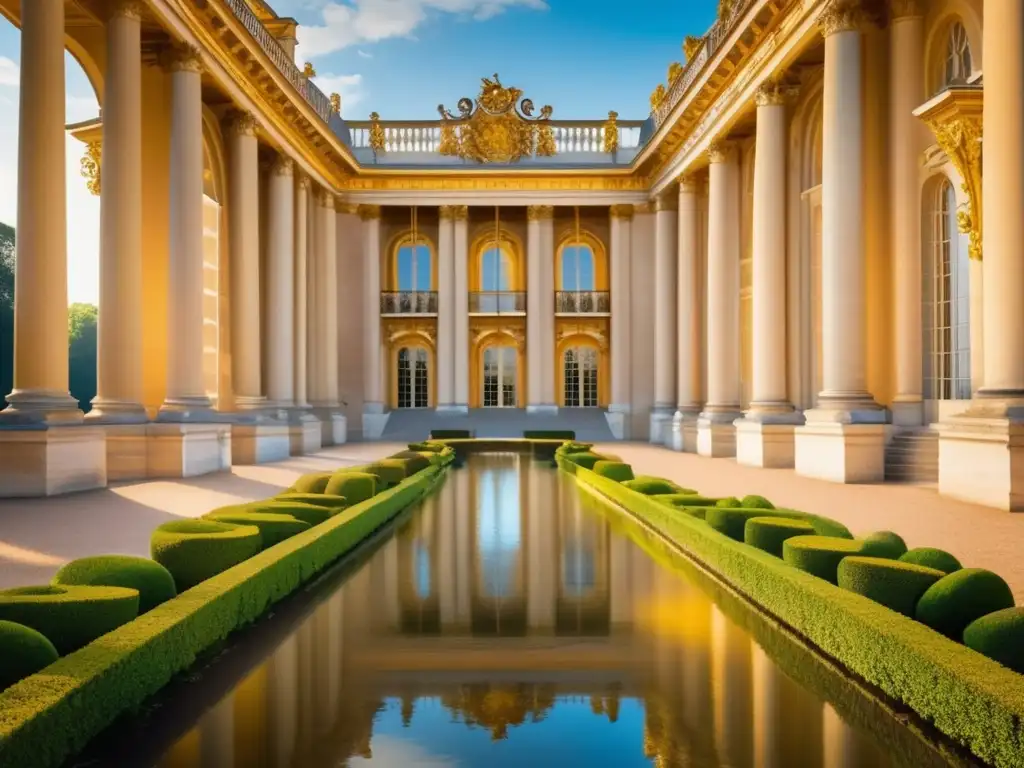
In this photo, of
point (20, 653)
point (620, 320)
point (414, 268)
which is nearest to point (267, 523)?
point (20, 653)

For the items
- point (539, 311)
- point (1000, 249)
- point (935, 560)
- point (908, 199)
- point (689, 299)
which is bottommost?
point (935, 560)

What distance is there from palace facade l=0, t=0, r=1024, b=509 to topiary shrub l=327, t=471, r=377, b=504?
4.75 metres

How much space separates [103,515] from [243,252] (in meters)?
13.0

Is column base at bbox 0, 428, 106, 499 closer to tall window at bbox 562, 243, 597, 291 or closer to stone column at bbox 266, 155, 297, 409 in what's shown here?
stone column at bbox 266, 155, 297, 409

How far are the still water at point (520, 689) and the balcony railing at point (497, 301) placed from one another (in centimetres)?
3016

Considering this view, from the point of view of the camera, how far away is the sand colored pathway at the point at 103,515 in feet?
27.4

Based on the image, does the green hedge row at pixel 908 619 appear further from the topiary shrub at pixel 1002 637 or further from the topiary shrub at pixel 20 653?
the topiary shrub at pixel 20 653

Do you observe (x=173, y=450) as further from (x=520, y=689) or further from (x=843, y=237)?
(x=520, y=689)

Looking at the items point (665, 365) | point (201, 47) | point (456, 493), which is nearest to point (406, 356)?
point (665, 365)

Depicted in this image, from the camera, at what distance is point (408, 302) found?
37812mm

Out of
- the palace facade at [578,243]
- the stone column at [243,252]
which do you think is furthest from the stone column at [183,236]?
the stone column at [243,252]

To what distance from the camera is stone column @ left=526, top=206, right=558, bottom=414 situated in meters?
36.1

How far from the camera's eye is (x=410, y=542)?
9961 millimetres

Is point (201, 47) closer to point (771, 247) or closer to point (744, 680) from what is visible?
point (771, 247)
